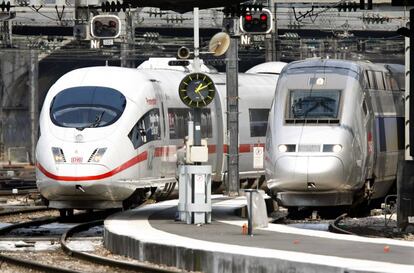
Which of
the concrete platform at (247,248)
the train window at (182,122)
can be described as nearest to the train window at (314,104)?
the concrete platform at (247,248)

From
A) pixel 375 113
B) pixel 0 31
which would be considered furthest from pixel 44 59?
pixel 375 113

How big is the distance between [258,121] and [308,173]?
11259 millimetres

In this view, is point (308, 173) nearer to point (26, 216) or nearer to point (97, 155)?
point (97, 155)

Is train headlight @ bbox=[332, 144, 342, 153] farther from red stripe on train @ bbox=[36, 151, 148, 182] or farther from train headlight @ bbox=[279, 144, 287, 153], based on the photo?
red stripe on train @ bbox=[36, 151, 148, 182]

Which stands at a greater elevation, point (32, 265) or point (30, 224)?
point (32, 265)

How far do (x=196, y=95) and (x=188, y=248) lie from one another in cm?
665

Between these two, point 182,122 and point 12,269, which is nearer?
point 12,269

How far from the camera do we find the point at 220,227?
2412 cm

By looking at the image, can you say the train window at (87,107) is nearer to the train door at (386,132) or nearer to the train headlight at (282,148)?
the train headlight at (282,148)

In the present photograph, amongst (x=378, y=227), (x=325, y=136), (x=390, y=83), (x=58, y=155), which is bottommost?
(x=378, y=227)

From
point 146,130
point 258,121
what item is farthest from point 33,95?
point 146,130

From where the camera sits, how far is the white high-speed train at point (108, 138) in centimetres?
2769

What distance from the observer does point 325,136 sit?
27.9 meters

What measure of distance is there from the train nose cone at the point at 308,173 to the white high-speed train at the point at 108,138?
323 centimetres
